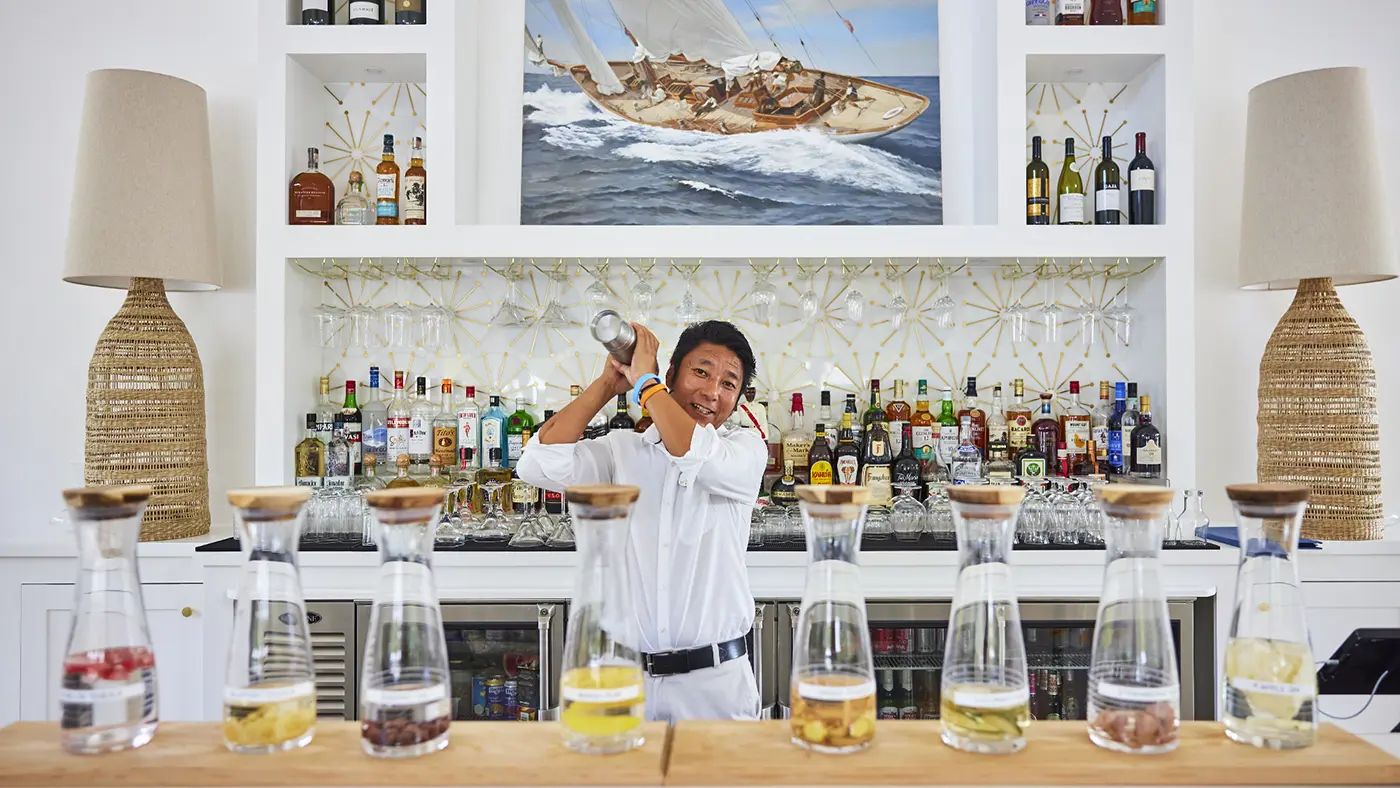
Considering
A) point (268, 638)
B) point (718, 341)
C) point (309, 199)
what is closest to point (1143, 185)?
point (718, 341)

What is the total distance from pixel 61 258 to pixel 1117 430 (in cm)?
353

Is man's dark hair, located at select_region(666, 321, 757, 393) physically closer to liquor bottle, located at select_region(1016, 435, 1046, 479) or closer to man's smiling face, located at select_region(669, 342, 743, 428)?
man's smiling face, located at select_region(669, 342, 743, 428)

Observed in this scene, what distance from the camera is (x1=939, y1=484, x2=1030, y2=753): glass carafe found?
105 centimetres

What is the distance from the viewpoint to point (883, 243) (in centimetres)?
292

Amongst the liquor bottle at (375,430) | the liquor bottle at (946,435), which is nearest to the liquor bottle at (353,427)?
the liquor bottle at (375,430)

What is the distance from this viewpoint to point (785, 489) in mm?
3049

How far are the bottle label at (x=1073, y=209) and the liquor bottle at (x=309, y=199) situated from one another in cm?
234

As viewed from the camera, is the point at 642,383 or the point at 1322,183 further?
the point at 1322,183

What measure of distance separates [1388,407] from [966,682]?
293cm

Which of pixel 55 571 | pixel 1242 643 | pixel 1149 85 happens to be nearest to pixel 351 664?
pixel 55 571

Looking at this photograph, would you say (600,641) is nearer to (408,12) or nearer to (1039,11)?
(408,12)

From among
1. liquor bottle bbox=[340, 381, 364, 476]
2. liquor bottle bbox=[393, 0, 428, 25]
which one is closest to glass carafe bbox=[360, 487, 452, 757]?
liquor bottle bbox=[340, 381, 364, 476]

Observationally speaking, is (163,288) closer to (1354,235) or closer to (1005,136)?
(1005,136)

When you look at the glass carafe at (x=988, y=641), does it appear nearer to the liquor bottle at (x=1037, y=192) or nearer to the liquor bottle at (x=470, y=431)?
the liquor bottle at (x=1037, y=192)
